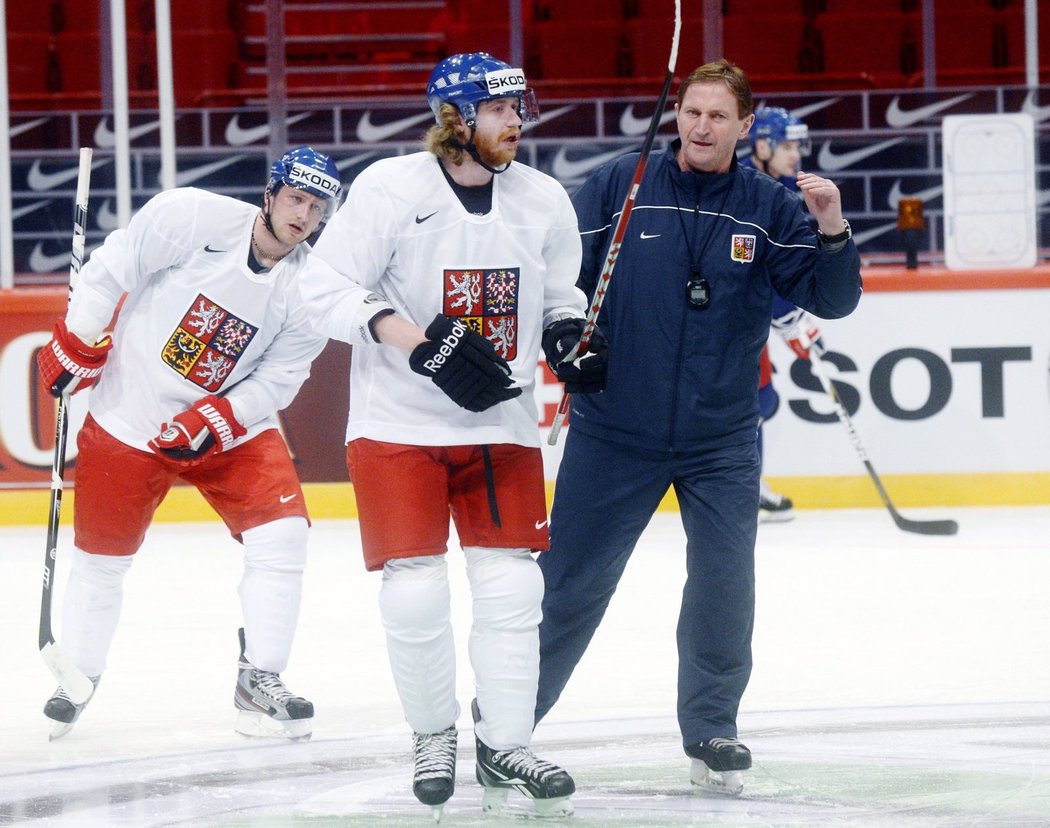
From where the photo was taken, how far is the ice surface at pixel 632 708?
2998mm

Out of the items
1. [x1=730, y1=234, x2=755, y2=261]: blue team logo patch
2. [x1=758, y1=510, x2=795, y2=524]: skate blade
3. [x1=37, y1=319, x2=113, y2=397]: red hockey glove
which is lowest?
[x1=758, y1=510, x2=795, y2=524]: skate blade

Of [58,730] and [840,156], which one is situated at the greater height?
[840,156]

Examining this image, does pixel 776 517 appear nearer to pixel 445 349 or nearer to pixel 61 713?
pixel 61 713

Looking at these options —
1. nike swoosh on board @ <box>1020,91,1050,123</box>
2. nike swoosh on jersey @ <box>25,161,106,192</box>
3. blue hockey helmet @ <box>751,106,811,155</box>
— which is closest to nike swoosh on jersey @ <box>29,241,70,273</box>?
nike swoosh on jersey @ <box>25,161,106,192</box>

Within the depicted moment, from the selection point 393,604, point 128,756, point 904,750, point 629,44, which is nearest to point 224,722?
point 128,756

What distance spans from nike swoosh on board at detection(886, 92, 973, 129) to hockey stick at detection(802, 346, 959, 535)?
2619mm

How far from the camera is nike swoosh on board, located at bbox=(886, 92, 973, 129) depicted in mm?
8531

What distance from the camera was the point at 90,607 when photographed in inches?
144

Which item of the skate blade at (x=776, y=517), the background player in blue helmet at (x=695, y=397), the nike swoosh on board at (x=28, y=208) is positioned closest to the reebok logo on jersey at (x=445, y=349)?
the background player in blue helmet at (x=695, y=397)

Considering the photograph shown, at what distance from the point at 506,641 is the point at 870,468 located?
3787mm

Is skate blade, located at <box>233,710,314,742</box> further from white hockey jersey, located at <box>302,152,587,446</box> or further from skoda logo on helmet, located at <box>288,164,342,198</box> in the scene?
skoda logo on helmet, located at <box>288,164,342,198</box>

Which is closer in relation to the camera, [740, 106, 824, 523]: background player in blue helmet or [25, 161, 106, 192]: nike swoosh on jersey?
[740, 106, 824, 523]: background player in blue helmet

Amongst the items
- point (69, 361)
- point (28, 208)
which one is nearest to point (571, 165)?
point (28, 208)

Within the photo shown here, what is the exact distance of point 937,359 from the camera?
664 centimetres
